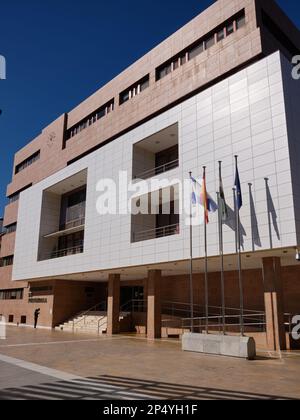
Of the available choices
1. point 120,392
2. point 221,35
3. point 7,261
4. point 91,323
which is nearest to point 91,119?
point 221,35

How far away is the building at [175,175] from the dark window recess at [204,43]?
99 millimetres


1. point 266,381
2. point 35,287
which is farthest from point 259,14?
point 35,287

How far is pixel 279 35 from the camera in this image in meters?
26.9

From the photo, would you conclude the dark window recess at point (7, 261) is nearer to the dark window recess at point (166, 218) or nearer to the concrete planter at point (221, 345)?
the dark window recess at point (166, 218)

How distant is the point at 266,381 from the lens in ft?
31.3

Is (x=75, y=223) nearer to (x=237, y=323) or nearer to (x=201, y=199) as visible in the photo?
(x=237, y=323)

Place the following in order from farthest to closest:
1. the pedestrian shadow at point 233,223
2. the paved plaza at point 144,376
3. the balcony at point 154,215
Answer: the balcony at point 154,215 < the pedestrian shadow at point 233,223 < the paved plaza at point 144,376

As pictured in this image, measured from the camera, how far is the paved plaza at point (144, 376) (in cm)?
801

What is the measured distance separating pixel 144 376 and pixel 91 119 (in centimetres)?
3255

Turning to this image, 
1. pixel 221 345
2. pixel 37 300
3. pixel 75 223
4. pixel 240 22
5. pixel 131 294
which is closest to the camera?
pixel 221 345

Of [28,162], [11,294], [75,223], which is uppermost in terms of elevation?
[28,162]

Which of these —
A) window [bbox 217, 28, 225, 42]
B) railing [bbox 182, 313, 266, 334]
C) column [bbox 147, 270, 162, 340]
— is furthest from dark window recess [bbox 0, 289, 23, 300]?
window [bbox 217, 28, 225, 42]

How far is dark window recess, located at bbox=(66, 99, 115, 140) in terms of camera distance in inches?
Result: 1427

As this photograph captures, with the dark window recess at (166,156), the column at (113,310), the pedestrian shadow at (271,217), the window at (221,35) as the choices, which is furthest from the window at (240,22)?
the column at (113,310)
